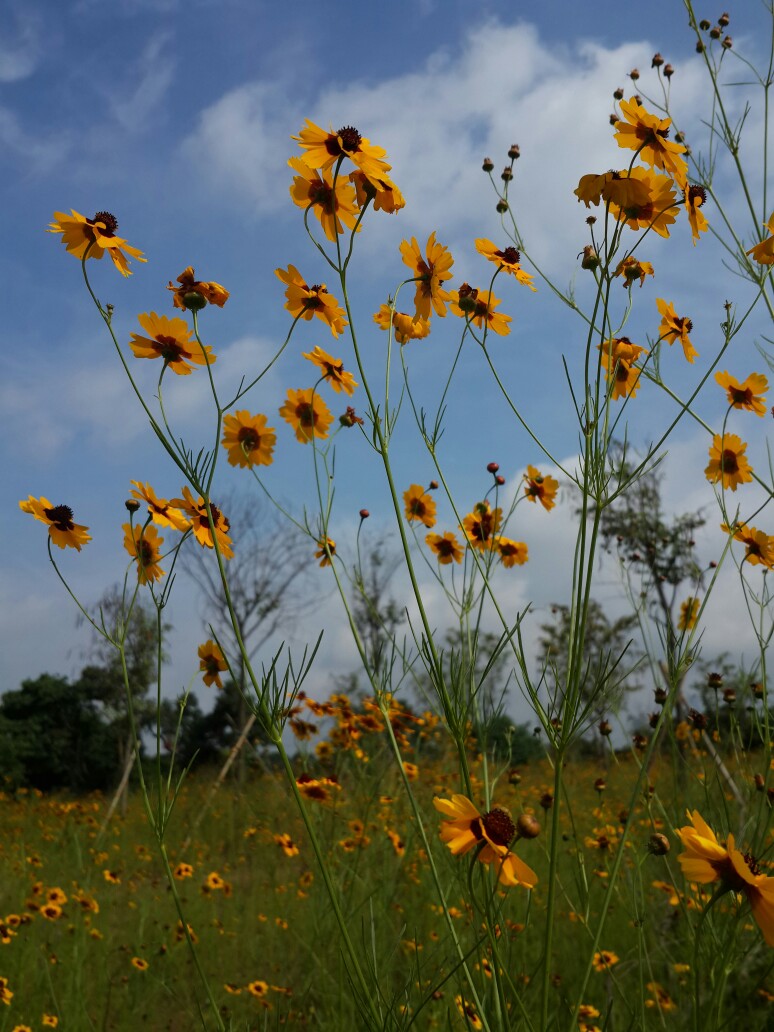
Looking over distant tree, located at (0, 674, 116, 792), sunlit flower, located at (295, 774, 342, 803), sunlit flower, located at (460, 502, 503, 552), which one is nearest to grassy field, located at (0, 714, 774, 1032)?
sunlit flower, located at (295, 774, 342, 803)

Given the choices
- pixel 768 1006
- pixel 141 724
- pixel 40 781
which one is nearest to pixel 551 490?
pixel 768 1006

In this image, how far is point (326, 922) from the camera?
2.71 metres

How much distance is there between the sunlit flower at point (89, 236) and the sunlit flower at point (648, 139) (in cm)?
93

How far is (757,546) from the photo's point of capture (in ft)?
7.27

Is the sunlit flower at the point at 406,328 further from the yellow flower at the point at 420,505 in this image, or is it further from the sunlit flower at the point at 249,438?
the yellow flower at the point at 420,505

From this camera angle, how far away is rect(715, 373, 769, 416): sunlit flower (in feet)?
7.34

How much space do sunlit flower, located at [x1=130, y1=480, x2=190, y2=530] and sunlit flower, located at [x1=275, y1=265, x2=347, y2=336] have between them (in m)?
0.47

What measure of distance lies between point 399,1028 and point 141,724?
13636 millimetres

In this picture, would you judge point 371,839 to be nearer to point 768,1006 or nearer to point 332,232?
point 768,1006

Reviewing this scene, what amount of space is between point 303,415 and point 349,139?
2.59ft

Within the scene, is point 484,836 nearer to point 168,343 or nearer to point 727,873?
point 727,873

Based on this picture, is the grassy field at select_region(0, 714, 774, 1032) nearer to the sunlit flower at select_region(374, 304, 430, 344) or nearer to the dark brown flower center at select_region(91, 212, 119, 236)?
the sunlit flower at select_region(374, 304, 430, 344)

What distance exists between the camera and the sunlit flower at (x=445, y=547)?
249 centimetres

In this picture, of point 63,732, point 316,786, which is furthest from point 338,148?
point 63,732
